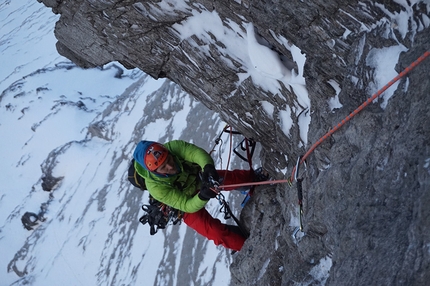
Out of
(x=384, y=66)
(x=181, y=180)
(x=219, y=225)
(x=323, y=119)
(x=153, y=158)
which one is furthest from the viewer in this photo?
(x=219, y=225)

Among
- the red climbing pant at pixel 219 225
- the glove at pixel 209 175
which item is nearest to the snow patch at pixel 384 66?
the glove at pixel 209 175

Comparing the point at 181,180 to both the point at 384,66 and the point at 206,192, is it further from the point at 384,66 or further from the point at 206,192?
the point at 384,66

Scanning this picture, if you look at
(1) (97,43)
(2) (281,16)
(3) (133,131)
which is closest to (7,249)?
(3) (133,131)

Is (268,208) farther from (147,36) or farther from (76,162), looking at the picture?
(76,162)

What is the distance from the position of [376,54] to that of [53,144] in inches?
972

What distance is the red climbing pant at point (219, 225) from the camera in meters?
6.31

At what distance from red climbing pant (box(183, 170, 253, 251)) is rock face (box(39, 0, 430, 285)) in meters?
0.43

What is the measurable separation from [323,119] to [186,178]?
2.74 m

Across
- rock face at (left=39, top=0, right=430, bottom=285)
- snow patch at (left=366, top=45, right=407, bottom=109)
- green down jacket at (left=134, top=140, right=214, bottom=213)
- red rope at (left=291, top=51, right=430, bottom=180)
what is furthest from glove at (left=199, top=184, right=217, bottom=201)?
snow patch at (left=366, top=45, right=407, bottom=109)

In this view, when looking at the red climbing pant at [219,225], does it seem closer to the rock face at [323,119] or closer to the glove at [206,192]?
the rock face at [323,119]

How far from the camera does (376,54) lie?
3.16 metres

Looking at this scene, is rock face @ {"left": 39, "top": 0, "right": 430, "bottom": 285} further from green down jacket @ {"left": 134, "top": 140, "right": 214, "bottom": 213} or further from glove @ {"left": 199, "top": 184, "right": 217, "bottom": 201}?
glove @ {"left": 199, "top": 184, "right": 217, "bottom": 201}

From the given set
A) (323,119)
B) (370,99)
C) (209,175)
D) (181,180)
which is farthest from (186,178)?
(370,99)

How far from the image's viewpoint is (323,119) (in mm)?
3938
